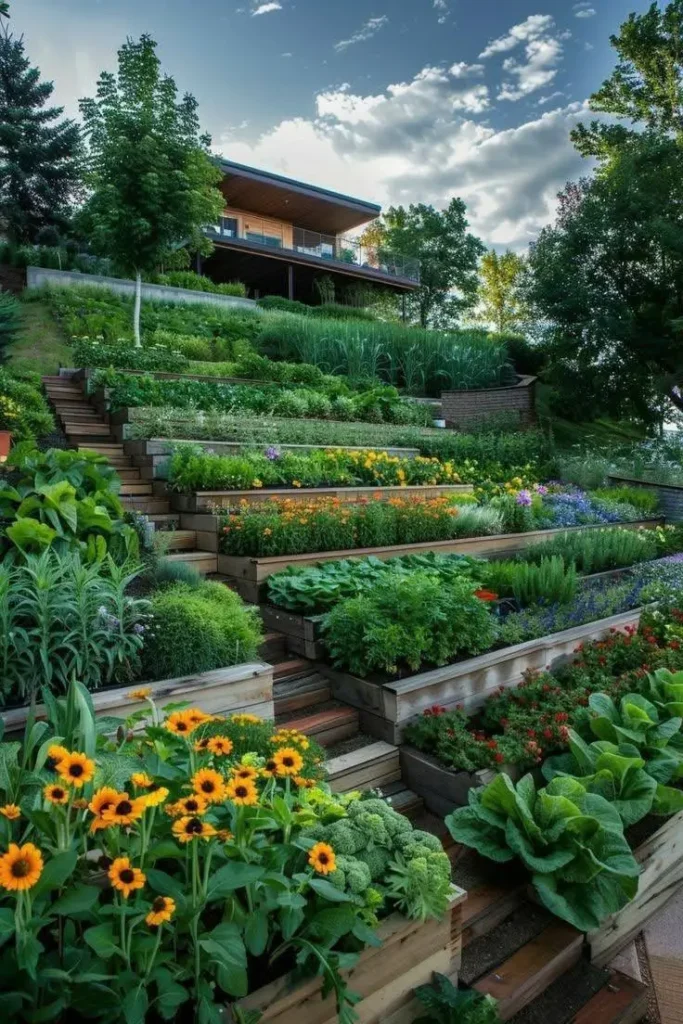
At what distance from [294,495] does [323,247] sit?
66.3ft

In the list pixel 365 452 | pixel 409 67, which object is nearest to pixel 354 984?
pixel 365 452

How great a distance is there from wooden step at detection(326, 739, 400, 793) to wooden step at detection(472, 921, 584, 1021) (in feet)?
3.09

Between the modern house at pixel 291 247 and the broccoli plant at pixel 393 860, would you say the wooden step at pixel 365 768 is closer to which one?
the broccoli plant at pixel 393 860

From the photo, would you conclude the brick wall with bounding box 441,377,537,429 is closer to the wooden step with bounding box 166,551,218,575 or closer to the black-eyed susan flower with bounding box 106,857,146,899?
the wooden step with bounding box 166,551,218,575

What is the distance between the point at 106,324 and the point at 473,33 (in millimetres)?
7761

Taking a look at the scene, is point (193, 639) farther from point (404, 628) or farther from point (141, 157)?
point (141, 157)

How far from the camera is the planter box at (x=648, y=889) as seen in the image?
90.3 inches

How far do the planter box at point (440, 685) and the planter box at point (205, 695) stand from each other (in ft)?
1.83

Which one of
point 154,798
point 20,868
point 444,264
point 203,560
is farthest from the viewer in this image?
point 444,264

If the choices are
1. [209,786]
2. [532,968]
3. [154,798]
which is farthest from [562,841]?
[154,798]

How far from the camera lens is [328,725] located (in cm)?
319

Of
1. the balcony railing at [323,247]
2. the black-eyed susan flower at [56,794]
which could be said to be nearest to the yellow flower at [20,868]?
the black-eyed susan flower at [56,794]

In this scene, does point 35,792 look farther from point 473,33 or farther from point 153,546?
point 473,33

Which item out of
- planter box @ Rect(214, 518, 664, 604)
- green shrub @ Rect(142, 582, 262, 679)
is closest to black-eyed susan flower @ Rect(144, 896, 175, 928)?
green shrub @ Rect(142, 582, 262, 679)
